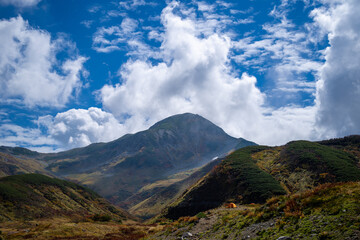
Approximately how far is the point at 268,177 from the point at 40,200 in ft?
252

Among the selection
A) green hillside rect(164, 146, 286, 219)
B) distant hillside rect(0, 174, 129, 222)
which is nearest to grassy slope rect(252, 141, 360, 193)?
green hillside rect(164, 146, 286, 219)

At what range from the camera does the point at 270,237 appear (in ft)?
43.5

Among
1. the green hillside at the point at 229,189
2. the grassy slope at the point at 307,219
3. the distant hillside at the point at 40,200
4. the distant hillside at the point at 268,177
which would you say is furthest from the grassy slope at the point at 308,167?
the distant hillside at the point at 40,200

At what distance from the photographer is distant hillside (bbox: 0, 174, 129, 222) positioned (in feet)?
212

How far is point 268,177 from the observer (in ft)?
197

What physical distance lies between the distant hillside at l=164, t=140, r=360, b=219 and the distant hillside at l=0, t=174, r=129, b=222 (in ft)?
88.2

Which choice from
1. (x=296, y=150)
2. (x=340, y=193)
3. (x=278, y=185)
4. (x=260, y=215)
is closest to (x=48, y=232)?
(x=260, y=215)

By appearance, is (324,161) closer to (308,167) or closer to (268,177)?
(308,167)

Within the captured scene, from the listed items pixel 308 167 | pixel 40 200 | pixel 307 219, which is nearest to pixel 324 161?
pixel 308 167

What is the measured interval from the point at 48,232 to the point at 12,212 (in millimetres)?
39148

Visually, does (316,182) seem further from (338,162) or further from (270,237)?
(270,237)

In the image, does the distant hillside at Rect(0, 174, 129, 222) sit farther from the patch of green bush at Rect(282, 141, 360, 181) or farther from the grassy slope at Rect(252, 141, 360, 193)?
the patch of green bush at Rect(282, 141, 360, 181)

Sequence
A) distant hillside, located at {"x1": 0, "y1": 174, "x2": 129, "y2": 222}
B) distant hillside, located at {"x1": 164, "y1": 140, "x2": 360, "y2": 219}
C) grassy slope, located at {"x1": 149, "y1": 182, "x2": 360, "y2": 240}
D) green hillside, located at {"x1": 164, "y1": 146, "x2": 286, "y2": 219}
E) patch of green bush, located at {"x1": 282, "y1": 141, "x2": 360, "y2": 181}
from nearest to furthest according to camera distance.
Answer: grassy slope, located at {"x1": 149, "y1": 182, "x2": 360, "y2": 240}
patch of green bush, located at {"x1": 282, "y1": 141, "x2": 360, "y2": 181}
distant hillside, located at {"x1": 164, "y1": 140, "x2": 360, "y2": 219}
green hillside, located at {"x1": 164, "y1": 146, "x2": 286, "y2": 219}
distant hillside, located at {"x1": 0, "y1": 174, "x2": 129, "y2": 222}

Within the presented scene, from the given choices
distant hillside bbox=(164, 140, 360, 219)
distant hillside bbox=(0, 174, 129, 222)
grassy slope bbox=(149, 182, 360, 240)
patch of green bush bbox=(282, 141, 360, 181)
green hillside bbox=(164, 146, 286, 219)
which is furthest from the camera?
distant hillside bbox=(0, 174, 129, 222)
